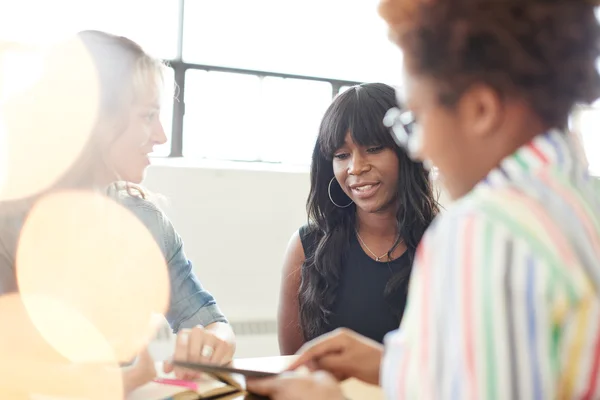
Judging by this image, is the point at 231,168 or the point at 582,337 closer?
the point at 582,337

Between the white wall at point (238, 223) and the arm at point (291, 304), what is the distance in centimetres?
105

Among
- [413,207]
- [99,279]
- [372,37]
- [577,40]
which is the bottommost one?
[99,279]

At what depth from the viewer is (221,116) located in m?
3.30

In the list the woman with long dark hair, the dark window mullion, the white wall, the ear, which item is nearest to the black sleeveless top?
the woman with long dark hair

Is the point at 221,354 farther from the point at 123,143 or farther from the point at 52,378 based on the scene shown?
the point at 123,143

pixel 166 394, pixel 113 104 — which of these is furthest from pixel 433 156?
pixel 113 104

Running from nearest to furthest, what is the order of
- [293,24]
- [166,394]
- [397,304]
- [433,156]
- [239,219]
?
[433,156], [166,394], [397,304], [239,219], [293,24]

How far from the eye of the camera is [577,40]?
0.65 meters

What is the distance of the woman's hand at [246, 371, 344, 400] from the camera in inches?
33.3

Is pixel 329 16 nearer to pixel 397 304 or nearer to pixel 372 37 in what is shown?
pixel 372 37

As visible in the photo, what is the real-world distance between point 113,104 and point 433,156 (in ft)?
3.15

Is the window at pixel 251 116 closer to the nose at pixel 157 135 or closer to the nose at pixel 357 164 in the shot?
the nose at pixel 357 164

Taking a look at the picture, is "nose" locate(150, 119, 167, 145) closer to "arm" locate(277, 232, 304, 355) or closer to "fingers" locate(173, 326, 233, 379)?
"fingers" locate(173, 326, 233, 379)

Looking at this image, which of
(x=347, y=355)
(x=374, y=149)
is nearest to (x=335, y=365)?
(x=347, y=355)
